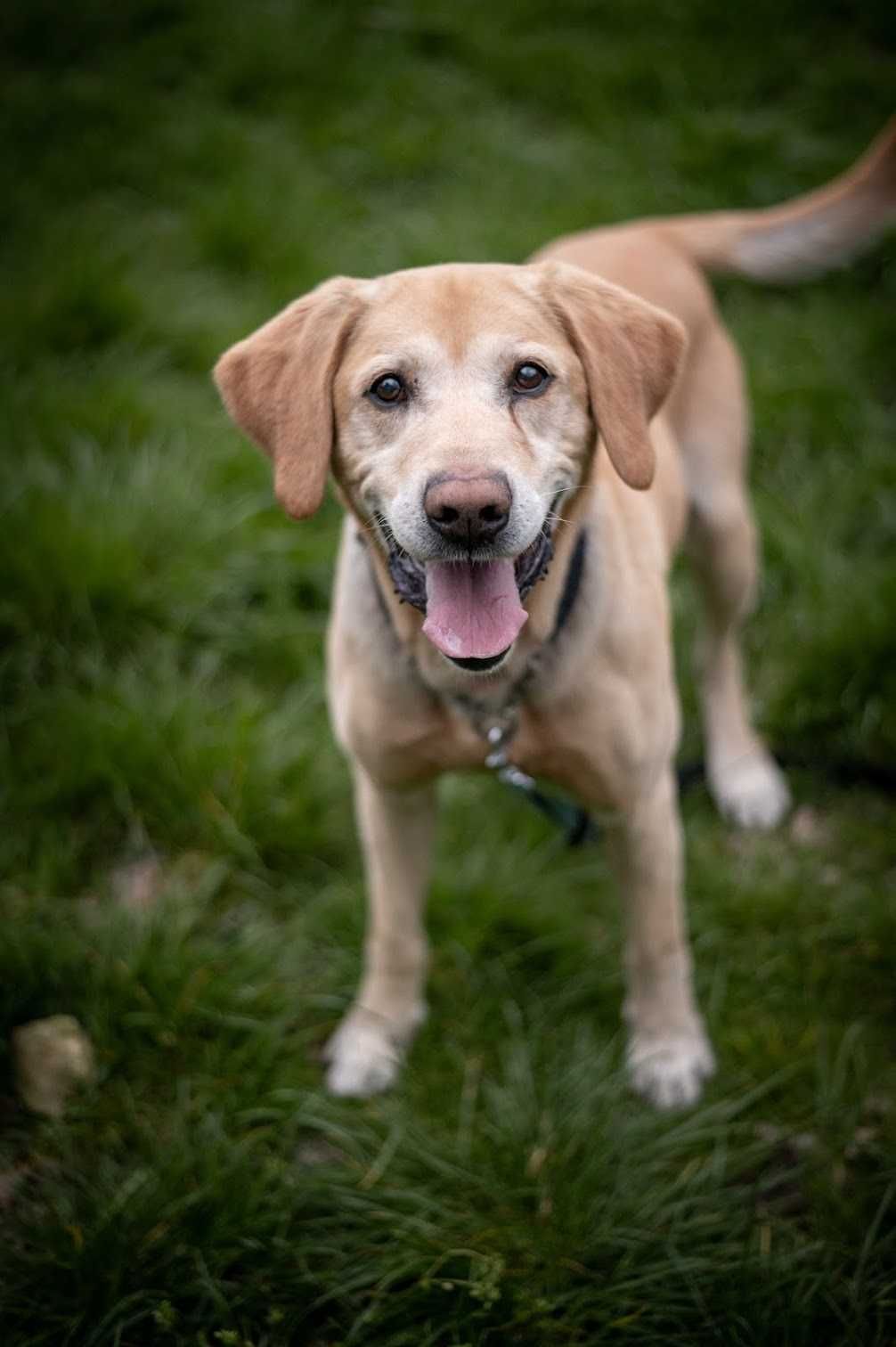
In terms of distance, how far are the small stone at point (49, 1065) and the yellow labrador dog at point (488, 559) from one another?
63 centimetres

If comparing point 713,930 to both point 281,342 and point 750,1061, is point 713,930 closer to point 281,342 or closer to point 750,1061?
point 750,1061

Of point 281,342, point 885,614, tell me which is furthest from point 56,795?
point 885,614

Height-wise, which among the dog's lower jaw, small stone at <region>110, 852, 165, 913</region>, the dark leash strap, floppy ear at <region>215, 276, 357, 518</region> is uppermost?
floppy ear at <region>215, 276, 357, 518</region>

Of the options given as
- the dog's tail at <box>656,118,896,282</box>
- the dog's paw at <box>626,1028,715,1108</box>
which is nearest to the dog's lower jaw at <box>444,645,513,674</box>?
the dog's paw at <box>626,1028,715,1108</box>

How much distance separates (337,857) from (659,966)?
42.6 inches

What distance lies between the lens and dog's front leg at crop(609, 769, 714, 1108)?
2.90 m

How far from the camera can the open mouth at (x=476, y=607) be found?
7.38 feet

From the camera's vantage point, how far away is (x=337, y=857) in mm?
3648

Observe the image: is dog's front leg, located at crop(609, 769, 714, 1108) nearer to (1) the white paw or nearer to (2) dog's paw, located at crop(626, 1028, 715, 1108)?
(2) dog's paw, located at crop(626, 1028, 715, 1108)

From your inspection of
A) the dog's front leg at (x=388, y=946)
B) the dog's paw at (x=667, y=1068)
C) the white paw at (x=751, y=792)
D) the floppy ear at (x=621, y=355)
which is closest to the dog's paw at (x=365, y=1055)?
the dog's front leg at (x=388, y=946)

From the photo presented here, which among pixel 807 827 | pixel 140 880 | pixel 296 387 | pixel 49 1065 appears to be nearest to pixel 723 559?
pixel 807 827

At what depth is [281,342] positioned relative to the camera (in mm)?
2459

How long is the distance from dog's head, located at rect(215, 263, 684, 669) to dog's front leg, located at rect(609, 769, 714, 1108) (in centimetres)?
84

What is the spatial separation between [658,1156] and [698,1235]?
24cm
